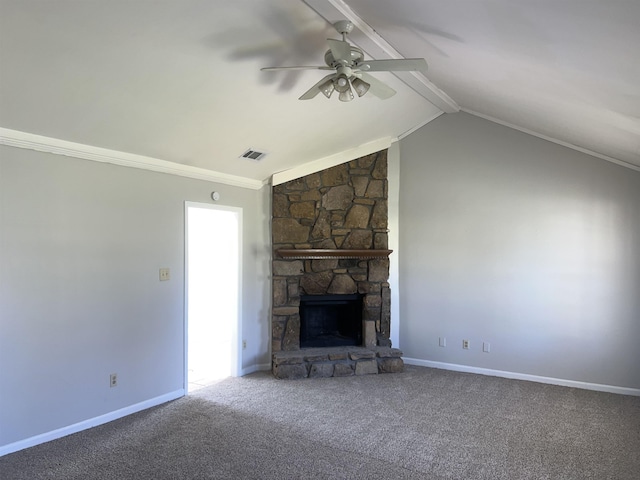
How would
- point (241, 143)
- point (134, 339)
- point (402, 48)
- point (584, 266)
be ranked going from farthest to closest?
point (584, 266)
point (241, 143)
point (134, 339)
point (402, 48)

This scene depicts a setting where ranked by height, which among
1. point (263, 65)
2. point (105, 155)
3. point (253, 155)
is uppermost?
point (263, 65)

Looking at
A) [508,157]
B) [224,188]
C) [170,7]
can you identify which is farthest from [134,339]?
[508,157]

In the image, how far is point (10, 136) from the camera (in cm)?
281

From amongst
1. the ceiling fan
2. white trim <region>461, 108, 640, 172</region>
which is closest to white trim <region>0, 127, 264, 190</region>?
the ceiling fan

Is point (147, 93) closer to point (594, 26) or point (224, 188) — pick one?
point (224, 188)

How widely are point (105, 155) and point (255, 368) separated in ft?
9.62

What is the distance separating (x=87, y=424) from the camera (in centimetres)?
330

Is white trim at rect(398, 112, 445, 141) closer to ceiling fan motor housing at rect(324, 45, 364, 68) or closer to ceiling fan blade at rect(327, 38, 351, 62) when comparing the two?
ceiling fan motor housing at rect(324, 45, 364, 68)

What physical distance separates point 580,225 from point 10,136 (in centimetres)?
516

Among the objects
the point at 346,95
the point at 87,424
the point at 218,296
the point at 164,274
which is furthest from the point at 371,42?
the point at 87,424

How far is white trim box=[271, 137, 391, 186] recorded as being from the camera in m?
4.98

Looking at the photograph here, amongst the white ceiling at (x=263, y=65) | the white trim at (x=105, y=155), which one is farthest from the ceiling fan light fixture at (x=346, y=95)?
the white trim at (x=105, y=155)

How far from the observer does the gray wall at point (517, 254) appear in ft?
13.8

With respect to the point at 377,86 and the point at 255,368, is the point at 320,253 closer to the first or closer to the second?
the point at 255,368
